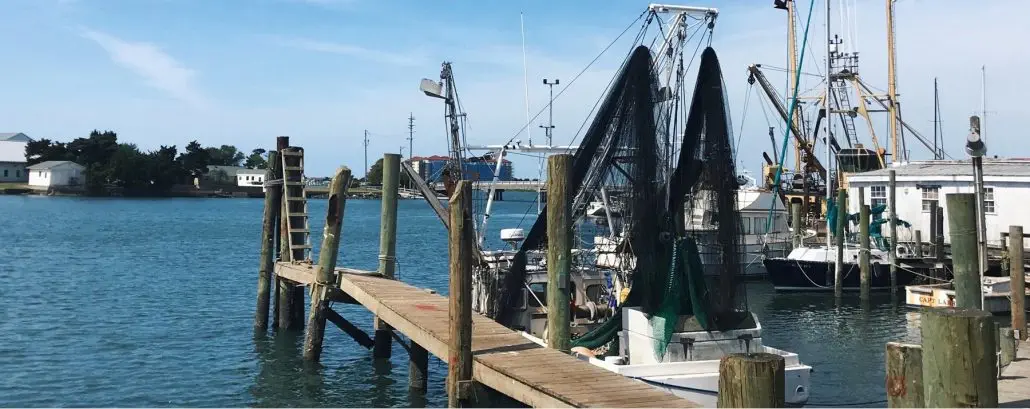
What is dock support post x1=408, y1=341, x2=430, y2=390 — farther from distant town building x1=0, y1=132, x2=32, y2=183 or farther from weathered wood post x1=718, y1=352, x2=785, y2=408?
distant town building x1=0, y1=132, x2=32, y2=183

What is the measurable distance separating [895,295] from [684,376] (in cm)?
2221

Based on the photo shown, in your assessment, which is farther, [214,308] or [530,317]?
[214,308]

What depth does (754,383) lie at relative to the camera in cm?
771

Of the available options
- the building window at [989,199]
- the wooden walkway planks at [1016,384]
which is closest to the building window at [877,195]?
the building window at [989,199]

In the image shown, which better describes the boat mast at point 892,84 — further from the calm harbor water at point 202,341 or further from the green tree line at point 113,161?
the green tree line at point 113,161

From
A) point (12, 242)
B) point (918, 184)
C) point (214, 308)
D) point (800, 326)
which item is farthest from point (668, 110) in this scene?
point (12, 242)

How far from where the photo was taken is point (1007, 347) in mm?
16141

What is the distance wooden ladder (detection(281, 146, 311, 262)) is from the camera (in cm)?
2270

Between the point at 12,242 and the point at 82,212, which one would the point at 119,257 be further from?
the point at 82,212

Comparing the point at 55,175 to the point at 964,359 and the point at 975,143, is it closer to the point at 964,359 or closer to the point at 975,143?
the point at 975,143

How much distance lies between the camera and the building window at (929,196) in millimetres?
36156

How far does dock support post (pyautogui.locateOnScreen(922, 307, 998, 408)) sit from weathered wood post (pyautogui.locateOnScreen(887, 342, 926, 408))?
8.64 ft

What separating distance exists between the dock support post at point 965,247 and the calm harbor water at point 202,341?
289 cm

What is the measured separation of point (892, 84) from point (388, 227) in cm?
3690
